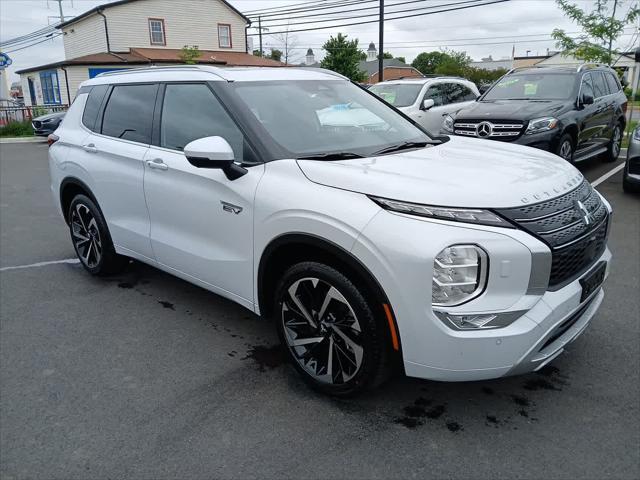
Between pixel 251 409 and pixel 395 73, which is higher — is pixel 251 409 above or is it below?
below

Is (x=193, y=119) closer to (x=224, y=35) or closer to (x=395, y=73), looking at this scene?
(x=224, y=35)

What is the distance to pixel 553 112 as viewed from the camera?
8.23 metres

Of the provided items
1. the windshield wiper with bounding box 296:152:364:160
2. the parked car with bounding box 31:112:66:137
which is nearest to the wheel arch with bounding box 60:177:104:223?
the windshield wiper with bounding box 296:152:364:160

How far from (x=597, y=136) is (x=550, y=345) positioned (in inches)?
320

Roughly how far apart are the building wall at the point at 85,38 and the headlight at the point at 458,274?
114 ft

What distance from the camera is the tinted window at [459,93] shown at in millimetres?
12039

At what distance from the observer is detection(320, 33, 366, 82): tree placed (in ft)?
136

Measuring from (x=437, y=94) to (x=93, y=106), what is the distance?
845cm

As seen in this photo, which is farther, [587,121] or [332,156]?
[587,121]

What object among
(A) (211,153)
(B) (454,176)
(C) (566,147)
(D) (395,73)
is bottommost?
(C) (566,147)

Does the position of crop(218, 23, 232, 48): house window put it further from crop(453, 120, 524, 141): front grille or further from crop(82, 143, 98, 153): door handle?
crop(82, 143, 98, 153): door handle

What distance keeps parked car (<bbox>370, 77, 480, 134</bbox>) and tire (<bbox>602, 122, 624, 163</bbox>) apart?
3152mm

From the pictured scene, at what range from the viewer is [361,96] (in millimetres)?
4199

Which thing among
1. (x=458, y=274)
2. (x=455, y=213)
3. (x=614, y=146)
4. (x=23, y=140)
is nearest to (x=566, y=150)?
(x=614, y=146)
